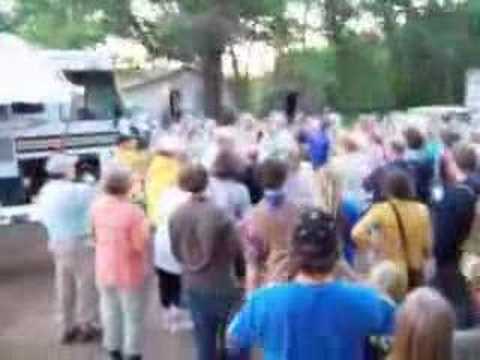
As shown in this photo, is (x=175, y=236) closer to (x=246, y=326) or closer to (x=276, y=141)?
(x=246, y=326)

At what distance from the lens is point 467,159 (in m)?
8.91

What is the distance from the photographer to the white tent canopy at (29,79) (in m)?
17.0

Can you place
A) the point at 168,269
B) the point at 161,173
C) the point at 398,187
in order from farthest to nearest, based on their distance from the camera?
the point at 161,173 → the point at 168,269 → the point at 398,187

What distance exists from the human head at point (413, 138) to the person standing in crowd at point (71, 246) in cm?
332

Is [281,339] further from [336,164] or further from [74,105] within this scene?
[74,105]

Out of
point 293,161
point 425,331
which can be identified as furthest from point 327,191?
point 425,331

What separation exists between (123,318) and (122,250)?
595mm

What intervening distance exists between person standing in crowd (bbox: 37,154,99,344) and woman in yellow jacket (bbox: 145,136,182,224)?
0.81 meters

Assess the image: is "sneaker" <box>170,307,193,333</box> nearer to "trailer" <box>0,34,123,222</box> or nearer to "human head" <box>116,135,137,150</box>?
"human head" <box>116,135,137,150</box>

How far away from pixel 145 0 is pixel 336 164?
1112 inches

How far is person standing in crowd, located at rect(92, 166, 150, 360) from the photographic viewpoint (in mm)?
8336

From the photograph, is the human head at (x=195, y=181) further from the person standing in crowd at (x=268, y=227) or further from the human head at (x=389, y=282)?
the human head at (x=389, y=282)

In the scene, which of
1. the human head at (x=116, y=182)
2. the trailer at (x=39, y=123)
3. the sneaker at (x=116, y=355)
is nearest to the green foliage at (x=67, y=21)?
the trailer at (x=39, y=123)

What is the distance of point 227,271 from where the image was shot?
7.32 meters
